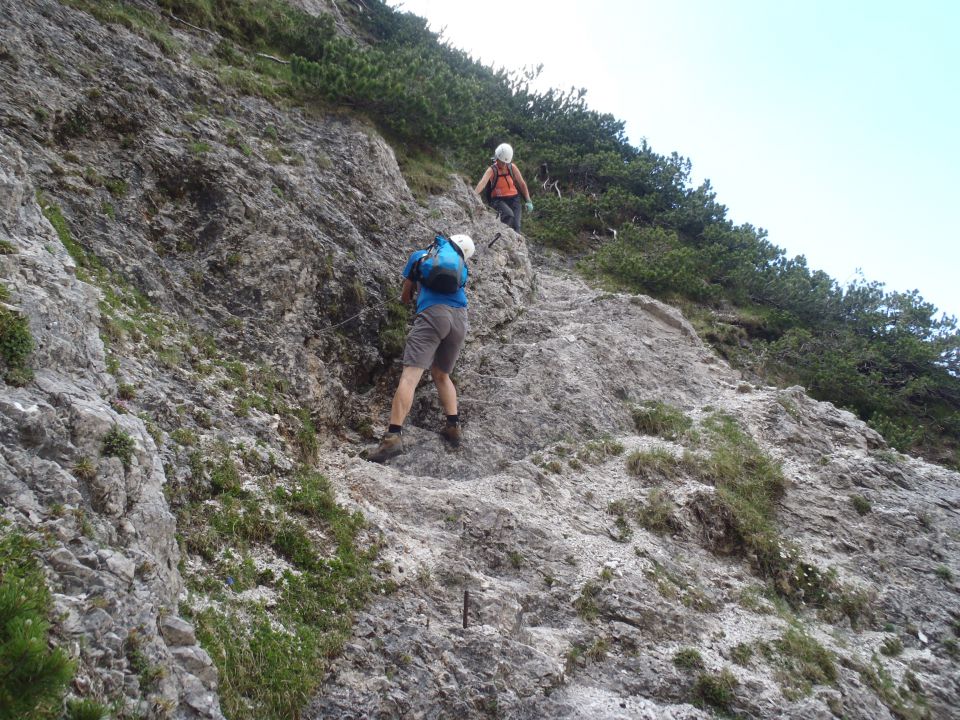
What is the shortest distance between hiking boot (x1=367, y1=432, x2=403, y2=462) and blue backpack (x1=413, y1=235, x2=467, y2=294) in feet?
6.70

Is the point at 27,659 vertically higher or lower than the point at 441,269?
lower

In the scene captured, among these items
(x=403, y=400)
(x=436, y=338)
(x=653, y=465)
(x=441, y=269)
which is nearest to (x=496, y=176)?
(x=441, y=269)

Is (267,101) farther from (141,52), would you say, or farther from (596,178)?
(596,178)

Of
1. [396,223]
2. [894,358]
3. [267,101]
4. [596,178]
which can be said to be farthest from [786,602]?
[596,178]

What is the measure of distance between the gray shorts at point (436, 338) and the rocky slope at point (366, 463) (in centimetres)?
82

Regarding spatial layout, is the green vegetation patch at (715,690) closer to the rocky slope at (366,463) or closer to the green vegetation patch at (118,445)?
the rocky slope at (366,463)

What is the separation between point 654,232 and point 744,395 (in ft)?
23.9

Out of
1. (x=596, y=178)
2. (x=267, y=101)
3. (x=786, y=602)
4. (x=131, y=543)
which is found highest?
A: (x=596, y=178)

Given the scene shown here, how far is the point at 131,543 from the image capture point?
3.71 metres

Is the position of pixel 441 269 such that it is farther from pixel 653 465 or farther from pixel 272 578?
pixel 272 578

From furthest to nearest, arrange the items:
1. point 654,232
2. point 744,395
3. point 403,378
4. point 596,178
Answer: point 596,178
point 654,232
point 744,395
point 403,378

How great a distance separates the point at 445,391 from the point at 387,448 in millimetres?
1180

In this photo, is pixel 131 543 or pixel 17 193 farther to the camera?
pixel 17 193

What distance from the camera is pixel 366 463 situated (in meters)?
7.14
